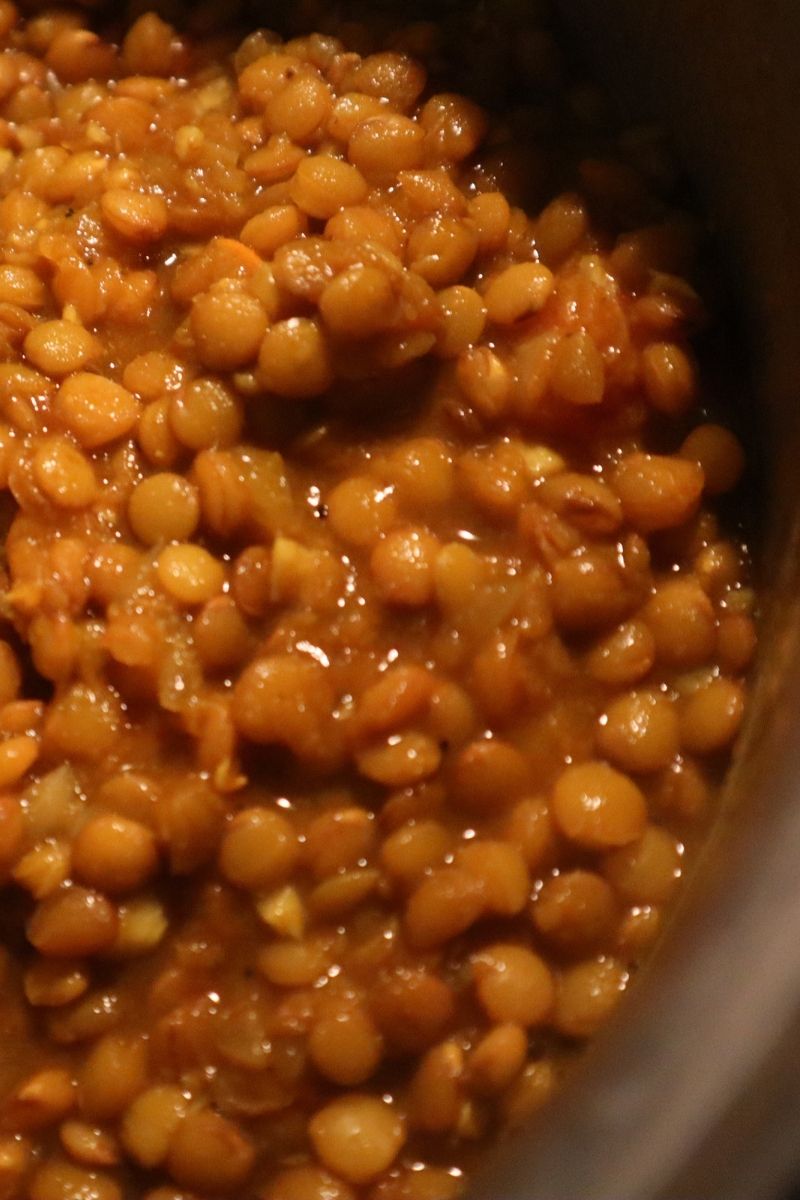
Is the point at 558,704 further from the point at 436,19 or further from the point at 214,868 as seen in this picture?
the point at 436,19

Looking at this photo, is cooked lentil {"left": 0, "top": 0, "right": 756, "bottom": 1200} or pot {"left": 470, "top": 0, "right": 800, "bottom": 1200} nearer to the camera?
pot {"left": 470, "top": 0, "right": 800, "bottom": 1200}

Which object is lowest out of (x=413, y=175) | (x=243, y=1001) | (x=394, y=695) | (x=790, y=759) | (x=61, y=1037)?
(x=61, y=1037)

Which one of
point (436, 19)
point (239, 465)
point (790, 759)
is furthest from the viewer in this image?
point (436, 19)

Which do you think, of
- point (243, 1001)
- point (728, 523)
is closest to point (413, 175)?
point (728, 523)

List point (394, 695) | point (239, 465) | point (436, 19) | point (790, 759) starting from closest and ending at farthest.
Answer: point (790, 759), point (394, 695), point (239, 465), point (436, 19)

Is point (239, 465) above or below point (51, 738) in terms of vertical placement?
above
